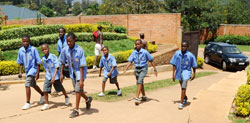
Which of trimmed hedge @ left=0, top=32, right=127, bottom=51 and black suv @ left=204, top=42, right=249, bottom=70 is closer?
trimmed hedge @ left=0, top=32, right=127, bottom=51

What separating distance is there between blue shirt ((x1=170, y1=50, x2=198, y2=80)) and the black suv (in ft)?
39.9

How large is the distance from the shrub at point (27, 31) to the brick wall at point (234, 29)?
26546 mm

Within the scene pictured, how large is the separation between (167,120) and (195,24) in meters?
32.2

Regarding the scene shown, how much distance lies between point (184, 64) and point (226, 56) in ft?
41.2

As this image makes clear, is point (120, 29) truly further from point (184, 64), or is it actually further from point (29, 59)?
point (29, 59)

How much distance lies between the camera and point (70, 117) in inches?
222

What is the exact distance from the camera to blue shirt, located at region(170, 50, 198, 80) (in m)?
6.52

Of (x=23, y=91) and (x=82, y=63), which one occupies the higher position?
(x=82, y=63)

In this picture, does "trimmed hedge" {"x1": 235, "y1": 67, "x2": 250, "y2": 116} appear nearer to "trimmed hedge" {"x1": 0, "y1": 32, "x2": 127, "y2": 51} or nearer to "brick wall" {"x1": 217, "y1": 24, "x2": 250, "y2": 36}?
"trimmed hedge" {"x1": 0, "y1": 32, "x2": 127, "y2": 51}

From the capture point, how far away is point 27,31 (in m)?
14.7

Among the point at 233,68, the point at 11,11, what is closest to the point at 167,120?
the point at 233,68

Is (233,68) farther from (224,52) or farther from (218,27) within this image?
(218,27)

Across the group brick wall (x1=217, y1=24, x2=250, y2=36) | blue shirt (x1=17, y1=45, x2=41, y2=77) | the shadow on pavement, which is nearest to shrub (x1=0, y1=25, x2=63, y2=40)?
the shadow on pavement

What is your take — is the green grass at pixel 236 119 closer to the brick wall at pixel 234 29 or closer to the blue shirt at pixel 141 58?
the blue shirt at pixel 141 58
